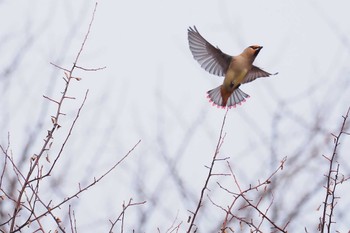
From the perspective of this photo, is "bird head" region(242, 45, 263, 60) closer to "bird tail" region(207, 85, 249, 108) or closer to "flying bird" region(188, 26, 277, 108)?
"flying bird" region(188, 26, 277, 108)

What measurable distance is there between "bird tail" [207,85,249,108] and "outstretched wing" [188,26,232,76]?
0.14 metres

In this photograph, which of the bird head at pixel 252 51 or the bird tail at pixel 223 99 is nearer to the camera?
the bird head at pixel 252 51

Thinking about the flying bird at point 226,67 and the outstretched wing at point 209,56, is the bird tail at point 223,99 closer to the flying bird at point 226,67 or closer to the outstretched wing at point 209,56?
the flying bird at point 226,67

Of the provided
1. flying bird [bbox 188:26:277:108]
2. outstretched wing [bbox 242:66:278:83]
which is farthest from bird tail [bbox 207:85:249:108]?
outstretched wing [bbox 242:66:278:83]

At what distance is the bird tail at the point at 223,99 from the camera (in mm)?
5278

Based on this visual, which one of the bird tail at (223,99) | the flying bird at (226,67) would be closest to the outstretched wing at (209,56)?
the flying bird at (226,67)

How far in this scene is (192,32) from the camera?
17.0 feet

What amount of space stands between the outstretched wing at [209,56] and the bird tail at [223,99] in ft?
0.47

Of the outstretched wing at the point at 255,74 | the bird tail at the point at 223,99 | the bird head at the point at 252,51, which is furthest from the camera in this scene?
the outstretched wing at the point at 255,74

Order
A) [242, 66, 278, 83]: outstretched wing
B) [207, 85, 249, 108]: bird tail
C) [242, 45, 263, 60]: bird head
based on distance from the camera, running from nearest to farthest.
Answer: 1. [242, 45, 263, 60]: bird head
2. [207, 85, 249, 108]: bird tail
3. [242, 66, 278, 83]: outstretched wing

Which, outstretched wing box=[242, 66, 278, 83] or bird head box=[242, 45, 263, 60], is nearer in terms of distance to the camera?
bird head box=[242, 45, 263, 60]

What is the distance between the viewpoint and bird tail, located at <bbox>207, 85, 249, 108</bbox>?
5278mm

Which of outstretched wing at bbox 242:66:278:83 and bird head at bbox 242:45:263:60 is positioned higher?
outstretched wing at bbox 242:66:278:83

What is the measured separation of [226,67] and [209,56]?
155 mm
